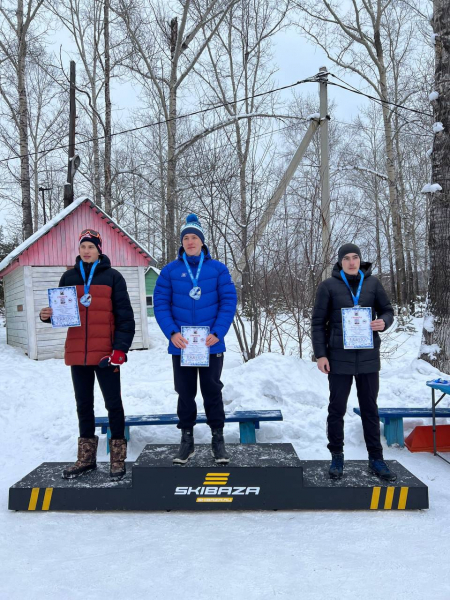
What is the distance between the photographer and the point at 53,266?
1121 cm

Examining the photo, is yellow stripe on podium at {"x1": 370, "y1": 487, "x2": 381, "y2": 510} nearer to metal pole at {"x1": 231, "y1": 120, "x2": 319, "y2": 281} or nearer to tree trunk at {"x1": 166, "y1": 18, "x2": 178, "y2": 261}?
metal pole at {"x1": 231, "y1": 120, "x2": 319, "y2": 281}

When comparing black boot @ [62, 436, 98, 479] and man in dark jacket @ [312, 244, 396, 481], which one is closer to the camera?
man in dark jacket @ [312, 244, 396, 481]

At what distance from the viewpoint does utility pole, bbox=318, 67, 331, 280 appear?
24.2 ft

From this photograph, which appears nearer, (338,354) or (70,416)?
(338,354)

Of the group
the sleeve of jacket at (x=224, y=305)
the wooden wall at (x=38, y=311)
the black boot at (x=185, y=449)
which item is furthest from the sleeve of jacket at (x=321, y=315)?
the wooden wall at (x=38, y=311)

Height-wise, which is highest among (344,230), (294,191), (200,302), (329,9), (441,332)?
(329,9)

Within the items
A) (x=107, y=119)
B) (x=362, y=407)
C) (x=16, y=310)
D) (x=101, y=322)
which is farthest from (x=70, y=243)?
(x=362, y=407)

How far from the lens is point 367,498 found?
129 inches

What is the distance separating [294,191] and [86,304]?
564 cm

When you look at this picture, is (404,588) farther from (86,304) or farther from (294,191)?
(294,191)

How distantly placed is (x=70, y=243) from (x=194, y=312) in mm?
8805

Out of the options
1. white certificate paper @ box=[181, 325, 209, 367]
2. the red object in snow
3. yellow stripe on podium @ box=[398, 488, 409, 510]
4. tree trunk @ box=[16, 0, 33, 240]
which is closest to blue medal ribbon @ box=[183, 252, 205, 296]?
white certificate paper @ box=[181, 325, 209, 367]

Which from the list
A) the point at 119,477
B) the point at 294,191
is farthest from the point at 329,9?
the point at 119,477

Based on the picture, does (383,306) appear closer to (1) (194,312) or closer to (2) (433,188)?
(1) (194,312)
